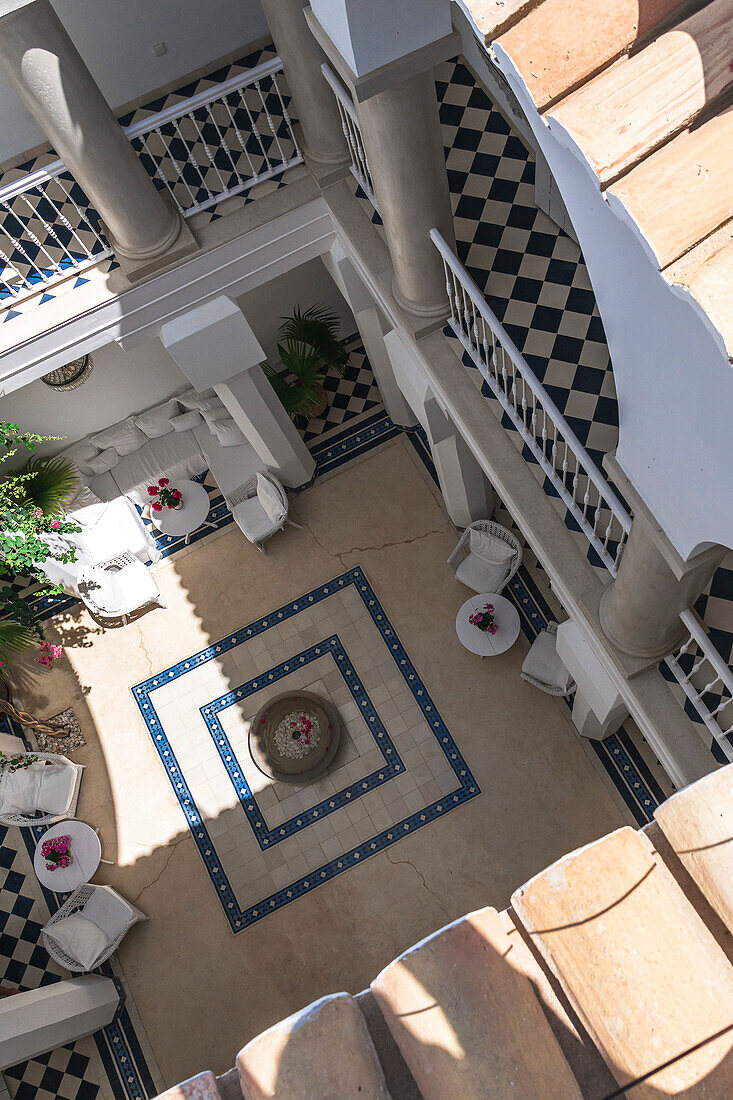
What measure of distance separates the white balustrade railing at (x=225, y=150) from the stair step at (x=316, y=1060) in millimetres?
5703

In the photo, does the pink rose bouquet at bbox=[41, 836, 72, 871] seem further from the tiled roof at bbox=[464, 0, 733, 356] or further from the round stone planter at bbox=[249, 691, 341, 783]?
the tiled roof at bbox=[464, 0, 733, 356]

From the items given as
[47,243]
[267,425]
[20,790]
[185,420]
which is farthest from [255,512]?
[20,790]

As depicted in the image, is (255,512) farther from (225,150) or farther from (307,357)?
(225,150)

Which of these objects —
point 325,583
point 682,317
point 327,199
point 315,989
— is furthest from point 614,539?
point 315,989

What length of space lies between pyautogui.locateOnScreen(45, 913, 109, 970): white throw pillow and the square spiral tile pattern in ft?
3.50

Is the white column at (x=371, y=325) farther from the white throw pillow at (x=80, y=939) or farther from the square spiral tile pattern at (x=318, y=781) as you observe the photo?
the white throw pillow at (x=80, y=939)

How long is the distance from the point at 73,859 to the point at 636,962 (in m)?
7.05

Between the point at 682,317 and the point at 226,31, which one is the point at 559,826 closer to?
the point at 682,317

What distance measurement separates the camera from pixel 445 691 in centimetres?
796

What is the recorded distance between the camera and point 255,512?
28.4 feet

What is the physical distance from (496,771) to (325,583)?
8.06ft

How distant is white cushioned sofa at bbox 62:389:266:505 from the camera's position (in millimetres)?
9055

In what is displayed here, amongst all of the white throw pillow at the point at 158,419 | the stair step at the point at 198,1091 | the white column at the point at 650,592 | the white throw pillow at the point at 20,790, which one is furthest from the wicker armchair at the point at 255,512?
the stair step at the point at 198,1091

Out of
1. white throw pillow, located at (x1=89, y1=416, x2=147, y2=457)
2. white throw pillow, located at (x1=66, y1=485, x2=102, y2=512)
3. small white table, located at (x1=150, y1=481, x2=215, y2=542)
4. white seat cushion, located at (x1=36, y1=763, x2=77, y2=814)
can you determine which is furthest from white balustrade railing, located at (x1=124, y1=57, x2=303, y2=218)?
white seat cushion, located at (x1=36, y1=763, x2=77, y2=814)
